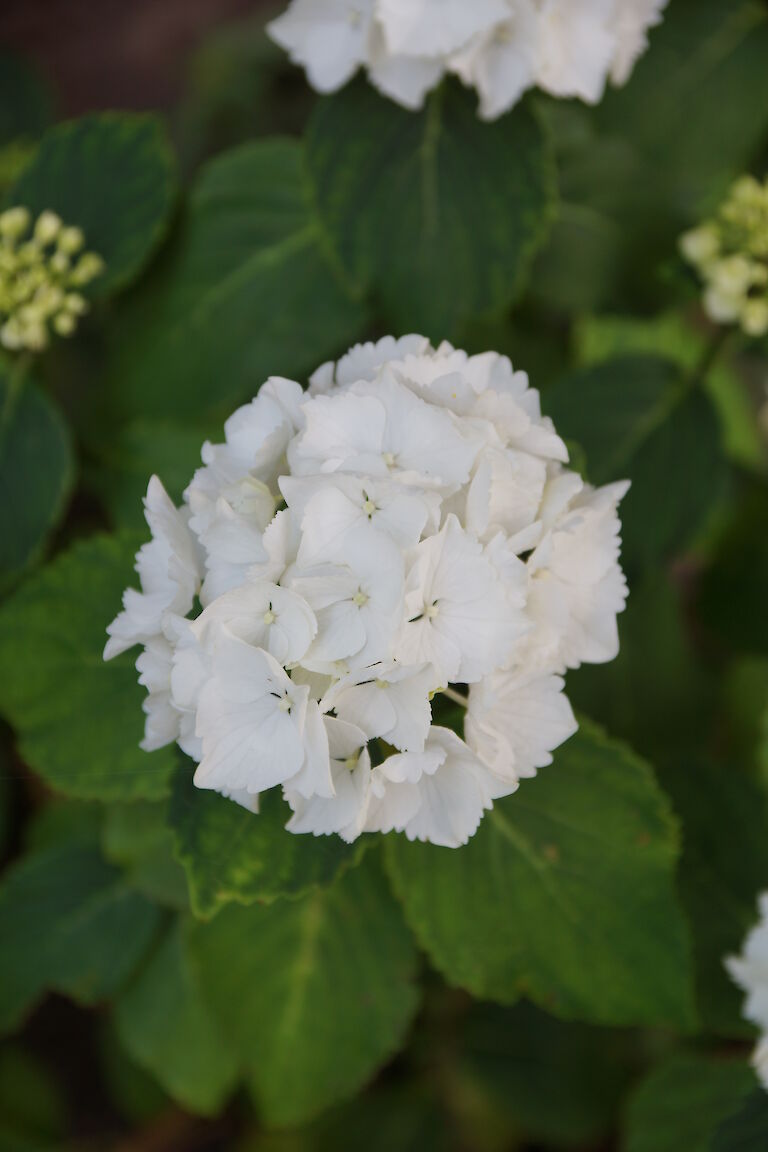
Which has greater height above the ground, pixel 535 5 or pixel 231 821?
pixel 535 5

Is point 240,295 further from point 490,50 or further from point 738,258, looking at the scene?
point 738,258

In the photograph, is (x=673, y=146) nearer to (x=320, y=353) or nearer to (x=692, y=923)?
(x=320, y=353)

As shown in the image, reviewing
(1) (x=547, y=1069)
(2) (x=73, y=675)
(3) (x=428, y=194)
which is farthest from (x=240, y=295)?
(1) (x=547, y=1069)

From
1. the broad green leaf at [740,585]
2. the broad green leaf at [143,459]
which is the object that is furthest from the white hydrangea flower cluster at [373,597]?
the broad green leaf at [740,585]

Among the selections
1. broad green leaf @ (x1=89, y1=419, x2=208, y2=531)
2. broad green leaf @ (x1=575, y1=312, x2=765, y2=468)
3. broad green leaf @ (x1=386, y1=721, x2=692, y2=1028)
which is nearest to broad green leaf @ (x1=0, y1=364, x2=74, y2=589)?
broad green leaf @ (x1=89, y1=419, x2=208, y2=531)

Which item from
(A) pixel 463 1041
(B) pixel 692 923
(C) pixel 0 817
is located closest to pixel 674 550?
(B) pixel 692 923

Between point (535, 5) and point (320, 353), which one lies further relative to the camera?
point (320, 353)
